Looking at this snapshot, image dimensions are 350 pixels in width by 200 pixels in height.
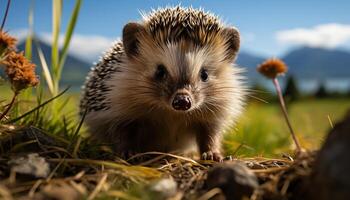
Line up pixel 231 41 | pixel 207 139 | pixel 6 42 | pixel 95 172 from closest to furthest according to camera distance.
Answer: pixel 95 172 < pixel 6 42 < pixel 207 139 < pixel 231 41

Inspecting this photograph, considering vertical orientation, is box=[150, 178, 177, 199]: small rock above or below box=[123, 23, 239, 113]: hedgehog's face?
below

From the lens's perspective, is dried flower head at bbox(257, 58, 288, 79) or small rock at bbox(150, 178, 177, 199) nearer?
small rock at bbox(150, 178, 177, 199)

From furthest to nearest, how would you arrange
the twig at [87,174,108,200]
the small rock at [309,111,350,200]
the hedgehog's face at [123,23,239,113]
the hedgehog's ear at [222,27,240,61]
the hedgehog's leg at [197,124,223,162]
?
1. the hedgehog's ear at [222,27,240,61]
2. the hedgehog's leg at [197,124,223,162]
3. the hedgehog's face at [123,23,239,113]
4. the twig at [87,174,108,200]
5. the small rock at [309,111,350,200]

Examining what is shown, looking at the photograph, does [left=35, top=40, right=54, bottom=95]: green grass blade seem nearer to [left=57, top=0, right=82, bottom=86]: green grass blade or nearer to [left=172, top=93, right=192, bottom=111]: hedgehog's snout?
[left=57, top=0, right=82, bottom=86]: green grass blade

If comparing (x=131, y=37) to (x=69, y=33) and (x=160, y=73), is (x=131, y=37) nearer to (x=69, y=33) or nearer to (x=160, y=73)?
(x=160, y=73)

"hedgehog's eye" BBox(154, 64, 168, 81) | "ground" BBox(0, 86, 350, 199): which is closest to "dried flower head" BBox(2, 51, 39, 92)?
"ground" BBox(0, 86, 350, 199)

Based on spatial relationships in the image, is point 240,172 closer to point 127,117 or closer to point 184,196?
point 184,196

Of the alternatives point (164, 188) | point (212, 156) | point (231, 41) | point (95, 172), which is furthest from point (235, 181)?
point (231, 41)
